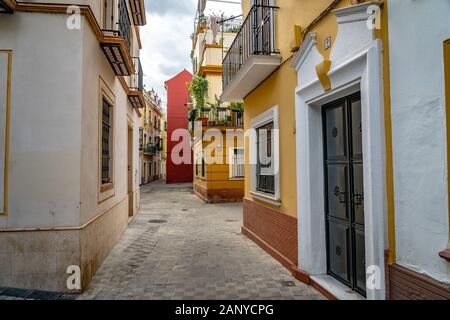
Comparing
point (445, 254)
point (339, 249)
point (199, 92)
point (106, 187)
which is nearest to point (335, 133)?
point (339, 249)

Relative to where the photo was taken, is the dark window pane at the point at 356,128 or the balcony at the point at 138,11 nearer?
the dark window pane at the point at 356,128

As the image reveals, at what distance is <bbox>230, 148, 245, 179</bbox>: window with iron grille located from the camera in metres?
14.5

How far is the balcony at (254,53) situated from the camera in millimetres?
5242

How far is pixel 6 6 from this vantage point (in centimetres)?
378

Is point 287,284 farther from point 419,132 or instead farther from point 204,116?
point 204,116

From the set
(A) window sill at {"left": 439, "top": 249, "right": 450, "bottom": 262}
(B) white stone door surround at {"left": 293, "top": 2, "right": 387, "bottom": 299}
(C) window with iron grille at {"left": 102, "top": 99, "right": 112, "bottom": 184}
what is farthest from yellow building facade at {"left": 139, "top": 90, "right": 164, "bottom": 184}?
(A) window sill at {"left": 439, "top": 249, "right": 450, "bottom": 262}

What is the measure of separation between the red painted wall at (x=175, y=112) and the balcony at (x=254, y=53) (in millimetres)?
21793

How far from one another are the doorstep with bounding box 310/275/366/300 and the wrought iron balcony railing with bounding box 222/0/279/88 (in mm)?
3791

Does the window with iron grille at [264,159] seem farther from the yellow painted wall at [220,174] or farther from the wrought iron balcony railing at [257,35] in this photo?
the yellow painted wall at [220,174]

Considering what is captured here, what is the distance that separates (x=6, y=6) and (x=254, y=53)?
3.69m

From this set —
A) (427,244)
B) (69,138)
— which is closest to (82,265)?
(69,138)

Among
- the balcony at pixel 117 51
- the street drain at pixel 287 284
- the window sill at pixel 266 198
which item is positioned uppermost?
the balcony at pixel 117 51

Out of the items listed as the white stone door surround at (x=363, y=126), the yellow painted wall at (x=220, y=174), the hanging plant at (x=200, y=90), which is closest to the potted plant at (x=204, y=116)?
the hanging plant at (x=200, y=90)

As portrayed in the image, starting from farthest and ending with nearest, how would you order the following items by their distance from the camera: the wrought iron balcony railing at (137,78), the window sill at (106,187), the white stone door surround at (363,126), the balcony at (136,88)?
the wrought iron balcony railing at (137,78) < the balcony at (136,88) < the window sill at (106,187) < the white stone door surround at (363,126)
